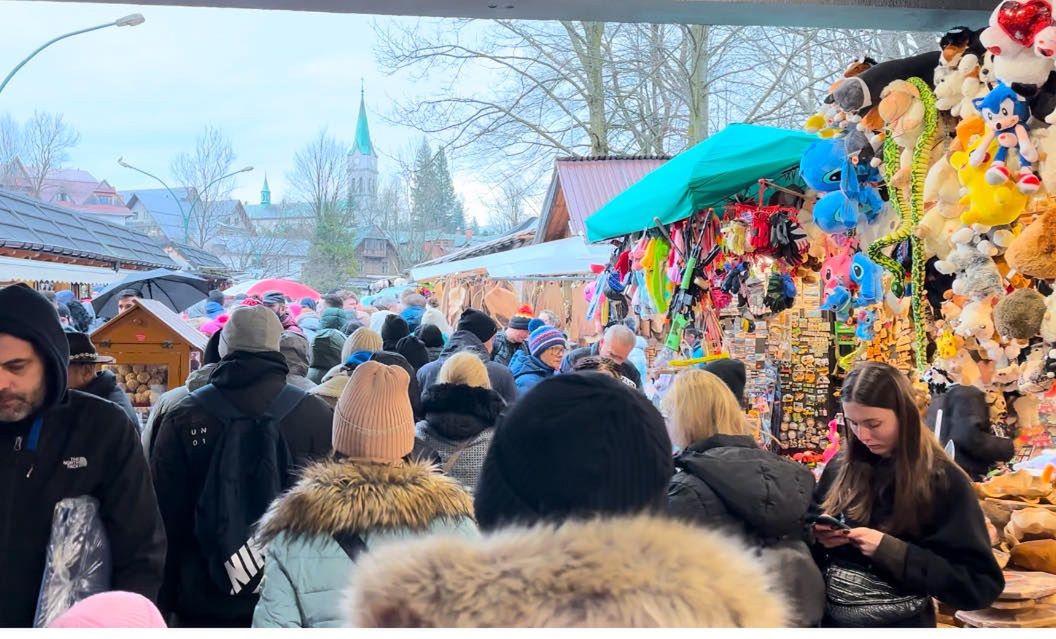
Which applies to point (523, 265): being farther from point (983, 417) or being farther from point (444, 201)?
point (444, 201)

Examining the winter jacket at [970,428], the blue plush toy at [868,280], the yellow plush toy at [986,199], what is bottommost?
the winter jacket at [970,428]

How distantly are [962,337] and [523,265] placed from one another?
260 inches

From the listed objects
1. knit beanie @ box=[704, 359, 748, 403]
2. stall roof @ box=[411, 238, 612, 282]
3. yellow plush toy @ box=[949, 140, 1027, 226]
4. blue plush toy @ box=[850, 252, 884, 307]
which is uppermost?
stall roof @ box=[411, 238, 612, 282]

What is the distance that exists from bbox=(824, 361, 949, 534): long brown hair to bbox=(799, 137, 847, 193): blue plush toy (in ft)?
5.48

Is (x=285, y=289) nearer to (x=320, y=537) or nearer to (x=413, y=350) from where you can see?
(x=413, y=350)

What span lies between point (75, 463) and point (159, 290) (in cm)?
869

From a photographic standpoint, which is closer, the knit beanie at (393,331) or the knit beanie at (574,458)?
the knit beanie at (574,458)

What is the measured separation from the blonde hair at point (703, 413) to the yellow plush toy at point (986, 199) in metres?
1.19

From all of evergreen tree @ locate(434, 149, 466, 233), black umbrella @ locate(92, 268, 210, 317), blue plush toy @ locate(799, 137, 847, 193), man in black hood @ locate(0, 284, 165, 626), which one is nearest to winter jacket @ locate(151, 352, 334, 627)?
man in black hood @ locate(0, 284, 165, 626)

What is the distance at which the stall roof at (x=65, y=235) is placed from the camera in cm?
961

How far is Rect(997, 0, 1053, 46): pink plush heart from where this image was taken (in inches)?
113

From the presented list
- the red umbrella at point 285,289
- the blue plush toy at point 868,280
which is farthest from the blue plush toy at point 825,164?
the red umbrella at point 285,289

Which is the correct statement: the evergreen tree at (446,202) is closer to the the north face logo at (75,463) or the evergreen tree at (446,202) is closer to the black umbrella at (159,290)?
the black umbrella at (159,290)

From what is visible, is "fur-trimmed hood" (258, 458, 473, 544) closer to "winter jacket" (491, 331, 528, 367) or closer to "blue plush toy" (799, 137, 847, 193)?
"blue plush toy" (799, 137, 847, 193)
